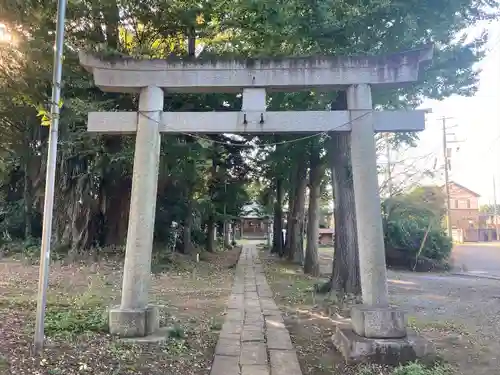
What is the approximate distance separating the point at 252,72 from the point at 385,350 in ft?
13.2

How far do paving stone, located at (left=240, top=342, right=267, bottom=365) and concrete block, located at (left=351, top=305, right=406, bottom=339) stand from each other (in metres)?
1.25

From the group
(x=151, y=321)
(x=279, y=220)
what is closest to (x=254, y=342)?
(x=151, y=321)

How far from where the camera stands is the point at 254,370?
4328 millimetres

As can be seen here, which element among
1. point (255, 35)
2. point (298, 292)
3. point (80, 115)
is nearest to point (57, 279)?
point (80, 115)

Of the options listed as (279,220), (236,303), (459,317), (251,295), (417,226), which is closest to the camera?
(459,317)

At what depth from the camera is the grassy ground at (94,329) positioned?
4012mm

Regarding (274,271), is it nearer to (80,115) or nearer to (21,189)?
(80,115)

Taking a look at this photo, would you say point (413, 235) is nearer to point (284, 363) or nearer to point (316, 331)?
point (316, 331)

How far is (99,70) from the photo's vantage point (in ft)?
19.2

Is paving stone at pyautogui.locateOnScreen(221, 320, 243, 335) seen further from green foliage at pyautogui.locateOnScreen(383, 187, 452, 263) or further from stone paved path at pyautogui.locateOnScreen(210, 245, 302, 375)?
green foliage at pyautogui.locateOnScreen(383, 187, 452, 263)

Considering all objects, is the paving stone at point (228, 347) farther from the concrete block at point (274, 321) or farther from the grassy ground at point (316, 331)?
the concrete block at point (274, 321)

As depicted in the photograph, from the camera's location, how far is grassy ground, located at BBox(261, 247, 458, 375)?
4.50m

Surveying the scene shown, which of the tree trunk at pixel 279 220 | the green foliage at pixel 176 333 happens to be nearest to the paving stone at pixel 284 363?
the green foliage at pixel 176 333

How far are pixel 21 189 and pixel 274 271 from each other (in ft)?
41.6
